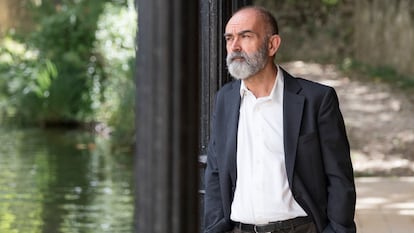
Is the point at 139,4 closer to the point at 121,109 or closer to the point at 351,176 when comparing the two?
the point at 351,176

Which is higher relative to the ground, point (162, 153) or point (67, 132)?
point (162, 153)

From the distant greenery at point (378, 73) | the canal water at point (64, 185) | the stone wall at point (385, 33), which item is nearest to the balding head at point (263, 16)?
the canal water at point (64, 185)

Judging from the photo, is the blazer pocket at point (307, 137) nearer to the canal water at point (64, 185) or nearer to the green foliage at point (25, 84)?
the canal water at point (64, 185)

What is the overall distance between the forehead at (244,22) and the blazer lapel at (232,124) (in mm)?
293

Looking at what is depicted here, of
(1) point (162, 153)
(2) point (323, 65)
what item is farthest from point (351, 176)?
(2) point (323, 65)

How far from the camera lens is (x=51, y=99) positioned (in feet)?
71.6

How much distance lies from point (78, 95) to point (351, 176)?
18.3 metres

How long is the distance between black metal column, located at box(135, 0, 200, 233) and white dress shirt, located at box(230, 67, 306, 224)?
149 cm

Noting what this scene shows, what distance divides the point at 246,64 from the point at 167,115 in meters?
1.55

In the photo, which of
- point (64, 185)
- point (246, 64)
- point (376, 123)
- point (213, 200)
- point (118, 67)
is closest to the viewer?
point (246, 64)

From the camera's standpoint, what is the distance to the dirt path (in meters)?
12.9

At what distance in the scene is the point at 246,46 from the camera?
13.4 ft

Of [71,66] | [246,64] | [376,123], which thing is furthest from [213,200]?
[71,66]

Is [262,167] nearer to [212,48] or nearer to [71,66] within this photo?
[212,48]
